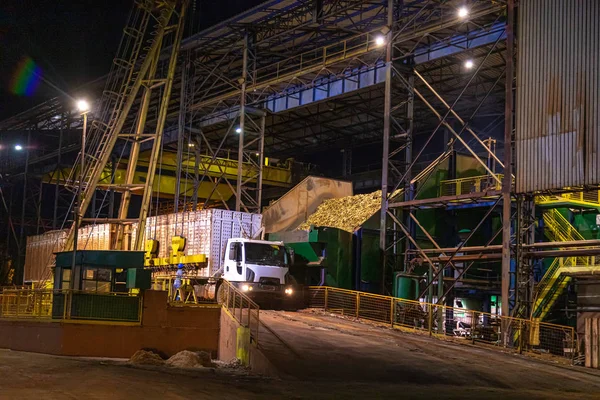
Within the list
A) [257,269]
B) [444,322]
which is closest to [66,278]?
[257,269]

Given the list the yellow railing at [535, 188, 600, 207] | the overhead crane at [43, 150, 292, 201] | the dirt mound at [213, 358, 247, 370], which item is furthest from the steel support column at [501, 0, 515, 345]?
the overhead crane at [43, 150, 292, 201]

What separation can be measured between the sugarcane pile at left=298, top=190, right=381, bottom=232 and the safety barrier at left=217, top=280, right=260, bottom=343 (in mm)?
10474

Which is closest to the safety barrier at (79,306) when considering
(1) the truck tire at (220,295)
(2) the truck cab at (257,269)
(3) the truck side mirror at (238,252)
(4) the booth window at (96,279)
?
(4) the booth window at (96,279)

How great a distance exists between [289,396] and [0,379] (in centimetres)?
626

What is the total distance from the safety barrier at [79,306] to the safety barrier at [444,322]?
370 inches

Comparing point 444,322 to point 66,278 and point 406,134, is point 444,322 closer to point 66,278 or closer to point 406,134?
point 406,134

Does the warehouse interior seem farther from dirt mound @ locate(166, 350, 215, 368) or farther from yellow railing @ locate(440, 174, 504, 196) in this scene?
dirt mound @ locate(166, 350, 215, 368)

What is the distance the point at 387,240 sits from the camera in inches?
1389

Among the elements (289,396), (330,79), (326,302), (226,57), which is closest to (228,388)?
(289,396)

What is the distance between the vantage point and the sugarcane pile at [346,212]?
37.8 metres

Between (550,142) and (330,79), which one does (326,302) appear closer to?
(550,142)

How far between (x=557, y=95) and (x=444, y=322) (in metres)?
9.53

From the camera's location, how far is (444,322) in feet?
92.8

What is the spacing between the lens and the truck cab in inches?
1170
